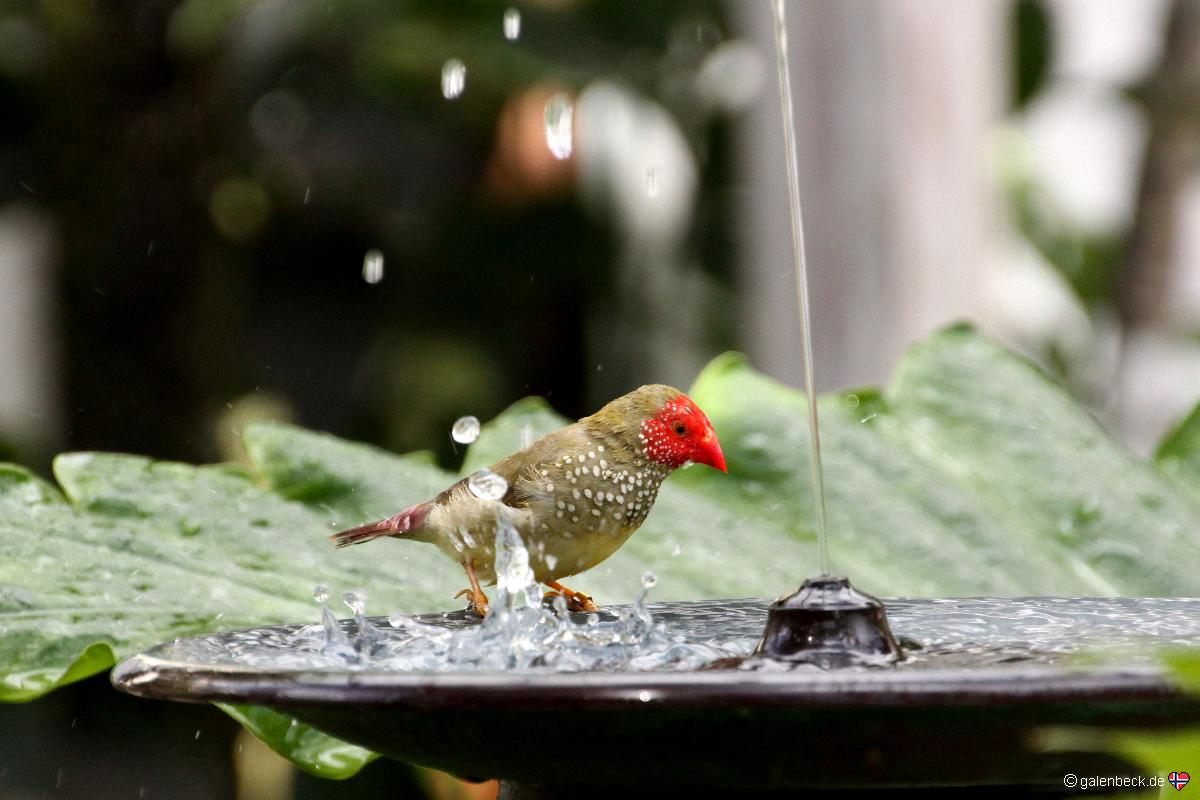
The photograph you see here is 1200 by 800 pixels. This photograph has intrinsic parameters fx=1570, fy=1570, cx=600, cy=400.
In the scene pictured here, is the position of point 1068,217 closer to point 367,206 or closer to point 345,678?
point 367,206

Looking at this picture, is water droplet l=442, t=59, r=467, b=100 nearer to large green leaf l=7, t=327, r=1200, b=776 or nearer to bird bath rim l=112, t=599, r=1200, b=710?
large green leaf l=7, t=327, r=1200, b=776

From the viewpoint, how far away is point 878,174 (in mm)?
2719

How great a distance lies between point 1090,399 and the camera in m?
4.51

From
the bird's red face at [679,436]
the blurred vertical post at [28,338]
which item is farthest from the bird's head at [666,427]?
the blurred vertical post at [28,338]

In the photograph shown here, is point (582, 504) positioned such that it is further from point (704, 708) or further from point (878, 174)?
point (878, 174)

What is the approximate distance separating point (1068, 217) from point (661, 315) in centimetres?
139

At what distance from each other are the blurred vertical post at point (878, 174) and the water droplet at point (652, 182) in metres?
1.34

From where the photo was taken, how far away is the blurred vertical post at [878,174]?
106 inches

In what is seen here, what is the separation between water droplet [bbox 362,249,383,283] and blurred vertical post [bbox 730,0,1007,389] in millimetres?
1593

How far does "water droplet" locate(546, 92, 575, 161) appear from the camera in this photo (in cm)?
351

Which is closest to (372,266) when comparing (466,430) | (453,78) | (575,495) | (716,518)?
(453,78)

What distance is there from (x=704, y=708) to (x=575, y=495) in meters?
0.45

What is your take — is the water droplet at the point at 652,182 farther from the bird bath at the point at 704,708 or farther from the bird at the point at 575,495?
the bird bath at the point at 704,708

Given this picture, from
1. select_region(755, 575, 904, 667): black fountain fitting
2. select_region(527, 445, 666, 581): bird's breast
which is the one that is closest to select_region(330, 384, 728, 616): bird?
select_region(527, 445, 666, 581): bird's breast
